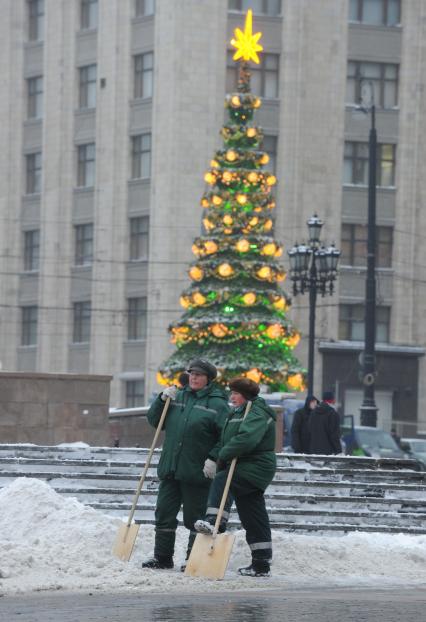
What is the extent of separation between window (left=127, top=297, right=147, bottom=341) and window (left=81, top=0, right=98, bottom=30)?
33.8 ft

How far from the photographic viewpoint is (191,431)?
566 inches

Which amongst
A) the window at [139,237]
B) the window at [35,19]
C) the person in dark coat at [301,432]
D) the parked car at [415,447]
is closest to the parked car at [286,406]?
the parked car at [415,447]

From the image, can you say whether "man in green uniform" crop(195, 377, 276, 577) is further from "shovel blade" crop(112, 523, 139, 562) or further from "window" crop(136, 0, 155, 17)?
"window" crop(136, 0, 155, 17)

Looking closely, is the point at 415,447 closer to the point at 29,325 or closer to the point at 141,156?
the point at 141,156

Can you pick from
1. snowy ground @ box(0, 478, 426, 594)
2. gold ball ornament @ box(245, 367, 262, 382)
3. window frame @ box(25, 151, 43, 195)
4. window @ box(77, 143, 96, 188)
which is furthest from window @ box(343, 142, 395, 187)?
snowy ground @ box(0, 478, 426, 594)

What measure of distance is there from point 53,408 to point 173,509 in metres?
12.2

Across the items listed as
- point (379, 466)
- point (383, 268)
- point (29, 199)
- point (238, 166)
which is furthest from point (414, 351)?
point (379, 466)

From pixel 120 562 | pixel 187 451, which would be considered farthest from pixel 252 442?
pixel 120 562

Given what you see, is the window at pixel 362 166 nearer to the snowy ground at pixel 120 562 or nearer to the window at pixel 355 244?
the window at pixel 355 244

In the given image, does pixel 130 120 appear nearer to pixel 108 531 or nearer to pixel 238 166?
pixel 238 166

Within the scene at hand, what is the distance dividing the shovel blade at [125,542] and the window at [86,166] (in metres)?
49.0

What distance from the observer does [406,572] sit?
14.5m

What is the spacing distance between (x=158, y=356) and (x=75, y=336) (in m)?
4.68

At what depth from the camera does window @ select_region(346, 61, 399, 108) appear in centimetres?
6097
